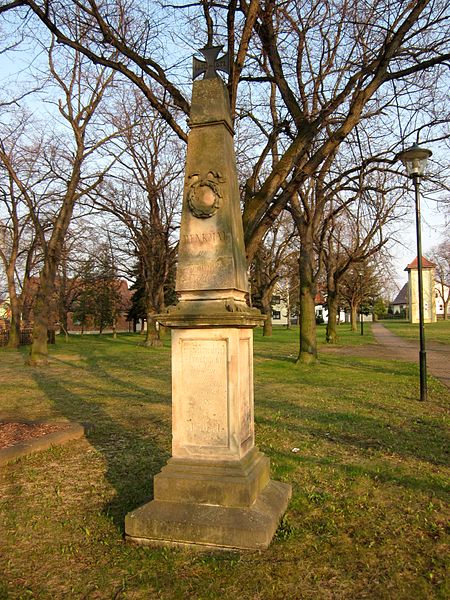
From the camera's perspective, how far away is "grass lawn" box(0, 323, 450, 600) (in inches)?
135

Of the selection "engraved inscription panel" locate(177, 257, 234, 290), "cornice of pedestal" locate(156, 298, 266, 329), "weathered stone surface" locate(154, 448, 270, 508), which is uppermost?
"engraved inscription panel" locate(177, 257, 234, 290)

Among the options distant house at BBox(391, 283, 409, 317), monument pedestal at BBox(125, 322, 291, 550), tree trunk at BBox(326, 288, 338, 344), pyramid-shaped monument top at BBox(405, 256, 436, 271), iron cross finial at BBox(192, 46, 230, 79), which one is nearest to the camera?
monument pedestal at BBox(125, 322, 291, 550)

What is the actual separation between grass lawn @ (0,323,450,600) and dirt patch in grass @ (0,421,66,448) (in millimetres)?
624

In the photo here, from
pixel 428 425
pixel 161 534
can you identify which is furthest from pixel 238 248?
pixel 428 425

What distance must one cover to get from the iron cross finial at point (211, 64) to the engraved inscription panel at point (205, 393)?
8.56 feet

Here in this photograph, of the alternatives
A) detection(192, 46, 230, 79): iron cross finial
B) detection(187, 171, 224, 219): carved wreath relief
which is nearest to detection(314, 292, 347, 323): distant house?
detection(192, 46, 230, 79): iron cross finial

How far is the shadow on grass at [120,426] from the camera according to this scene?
5403mm

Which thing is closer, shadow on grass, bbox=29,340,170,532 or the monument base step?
the monument base step

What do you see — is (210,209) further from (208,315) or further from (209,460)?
(209,460)

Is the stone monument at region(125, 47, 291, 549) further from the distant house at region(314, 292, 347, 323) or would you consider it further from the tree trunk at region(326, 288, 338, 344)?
the distant house at region(314, 292, 347, 323)

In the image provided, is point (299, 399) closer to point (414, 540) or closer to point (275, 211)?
point (275, 211)

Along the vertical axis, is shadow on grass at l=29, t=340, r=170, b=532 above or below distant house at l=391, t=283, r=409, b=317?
below

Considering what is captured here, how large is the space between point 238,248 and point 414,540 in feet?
9.31

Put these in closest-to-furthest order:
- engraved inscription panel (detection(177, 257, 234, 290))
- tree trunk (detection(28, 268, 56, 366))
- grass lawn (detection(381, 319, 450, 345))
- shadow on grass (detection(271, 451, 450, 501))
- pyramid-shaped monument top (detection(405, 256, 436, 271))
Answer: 1. engraved inscription panel (detection(177, 257, 234, 290))
2. shadow on grass (detection(271, 451, 450, 501))
3. tree trunk (detection(28, 268, 56, 366))
4. grass lawn (detection(381, 319, 450, 345))
5. pyramid-shaped monument top (detection(405, 256, 436, 271))
